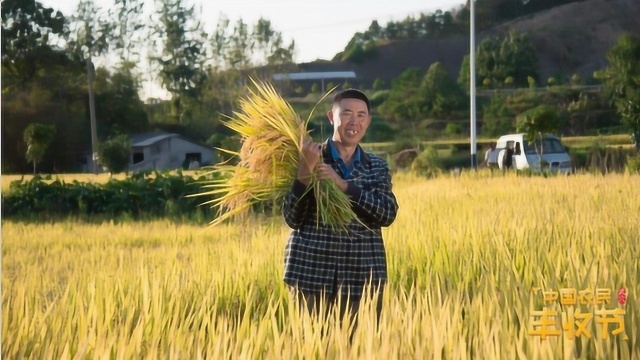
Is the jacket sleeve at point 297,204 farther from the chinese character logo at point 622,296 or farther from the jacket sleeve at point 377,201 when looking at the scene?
the chinese character logo at point 622,296

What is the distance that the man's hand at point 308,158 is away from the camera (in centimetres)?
145

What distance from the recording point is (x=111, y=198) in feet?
17.0

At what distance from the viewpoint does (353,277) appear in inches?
63.2

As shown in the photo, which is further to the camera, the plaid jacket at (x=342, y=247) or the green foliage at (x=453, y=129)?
the green foliage at (x=453, y=129)

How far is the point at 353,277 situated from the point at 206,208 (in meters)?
3.96

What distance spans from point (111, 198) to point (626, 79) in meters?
3.48

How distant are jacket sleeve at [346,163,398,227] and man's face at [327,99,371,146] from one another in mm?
91

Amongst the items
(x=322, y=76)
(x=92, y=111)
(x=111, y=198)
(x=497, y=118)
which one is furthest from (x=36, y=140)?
(x=111, y=198)

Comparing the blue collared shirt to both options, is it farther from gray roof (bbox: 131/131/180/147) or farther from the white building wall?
gray roof (bbox: 131/131/180/147)

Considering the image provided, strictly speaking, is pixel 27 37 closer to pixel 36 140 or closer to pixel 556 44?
pixel 36 140

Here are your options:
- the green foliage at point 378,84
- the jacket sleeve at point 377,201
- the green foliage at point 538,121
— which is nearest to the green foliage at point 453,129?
the green foliage at point 538,121

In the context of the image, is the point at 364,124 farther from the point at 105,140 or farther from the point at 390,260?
the point at 105,140

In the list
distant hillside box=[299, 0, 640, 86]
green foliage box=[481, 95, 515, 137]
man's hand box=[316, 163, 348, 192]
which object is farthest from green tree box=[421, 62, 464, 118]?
man's hand box=[316, 163, 348, 192]

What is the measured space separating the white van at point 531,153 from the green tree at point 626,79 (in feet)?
2.36
